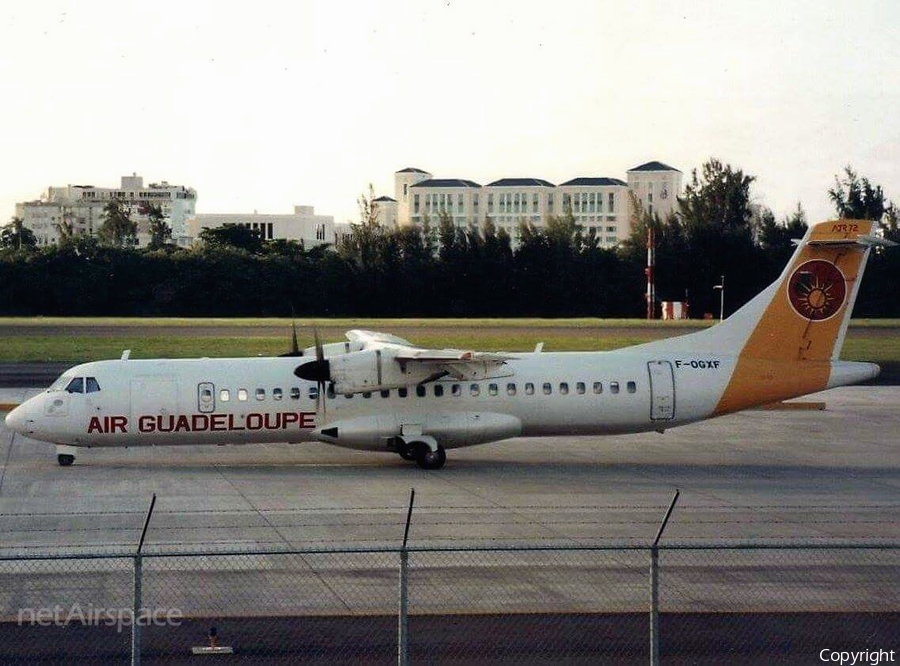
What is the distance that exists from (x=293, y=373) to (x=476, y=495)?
5.18 meters

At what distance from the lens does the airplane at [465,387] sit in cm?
2391

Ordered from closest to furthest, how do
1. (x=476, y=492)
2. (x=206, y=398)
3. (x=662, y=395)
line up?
(x=476, y=492), (x=206, y=398), (x=662, y=395)

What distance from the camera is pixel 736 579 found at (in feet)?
49.8

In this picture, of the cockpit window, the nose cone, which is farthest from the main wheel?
the nose cone

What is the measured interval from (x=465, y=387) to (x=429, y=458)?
1648 mm

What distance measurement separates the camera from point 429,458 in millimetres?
24391

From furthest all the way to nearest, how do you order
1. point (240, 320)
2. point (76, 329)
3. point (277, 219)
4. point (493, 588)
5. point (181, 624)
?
point (277, 219) → point (240, 320) → point (76, 329) → point (493, 588) → point (181, 624)

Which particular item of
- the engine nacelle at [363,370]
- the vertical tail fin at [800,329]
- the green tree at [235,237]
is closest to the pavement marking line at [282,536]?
the engine nacelle at [363,370]

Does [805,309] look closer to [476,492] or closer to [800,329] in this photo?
[800,329]

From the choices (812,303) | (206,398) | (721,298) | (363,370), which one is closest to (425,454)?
(363,370)

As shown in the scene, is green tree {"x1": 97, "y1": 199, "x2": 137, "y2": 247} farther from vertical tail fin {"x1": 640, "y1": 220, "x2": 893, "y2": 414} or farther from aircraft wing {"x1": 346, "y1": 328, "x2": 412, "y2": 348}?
vertical tail fin {"x1": 640, "y1": 220, "x2": 893, "y2": 414}

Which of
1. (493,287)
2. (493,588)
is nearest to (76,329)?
(493,287)

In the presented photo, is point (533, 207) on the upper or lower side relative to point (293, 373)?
upper

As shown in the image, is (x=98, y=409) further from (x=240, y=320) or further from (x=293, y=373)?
(x=240, y=320)
